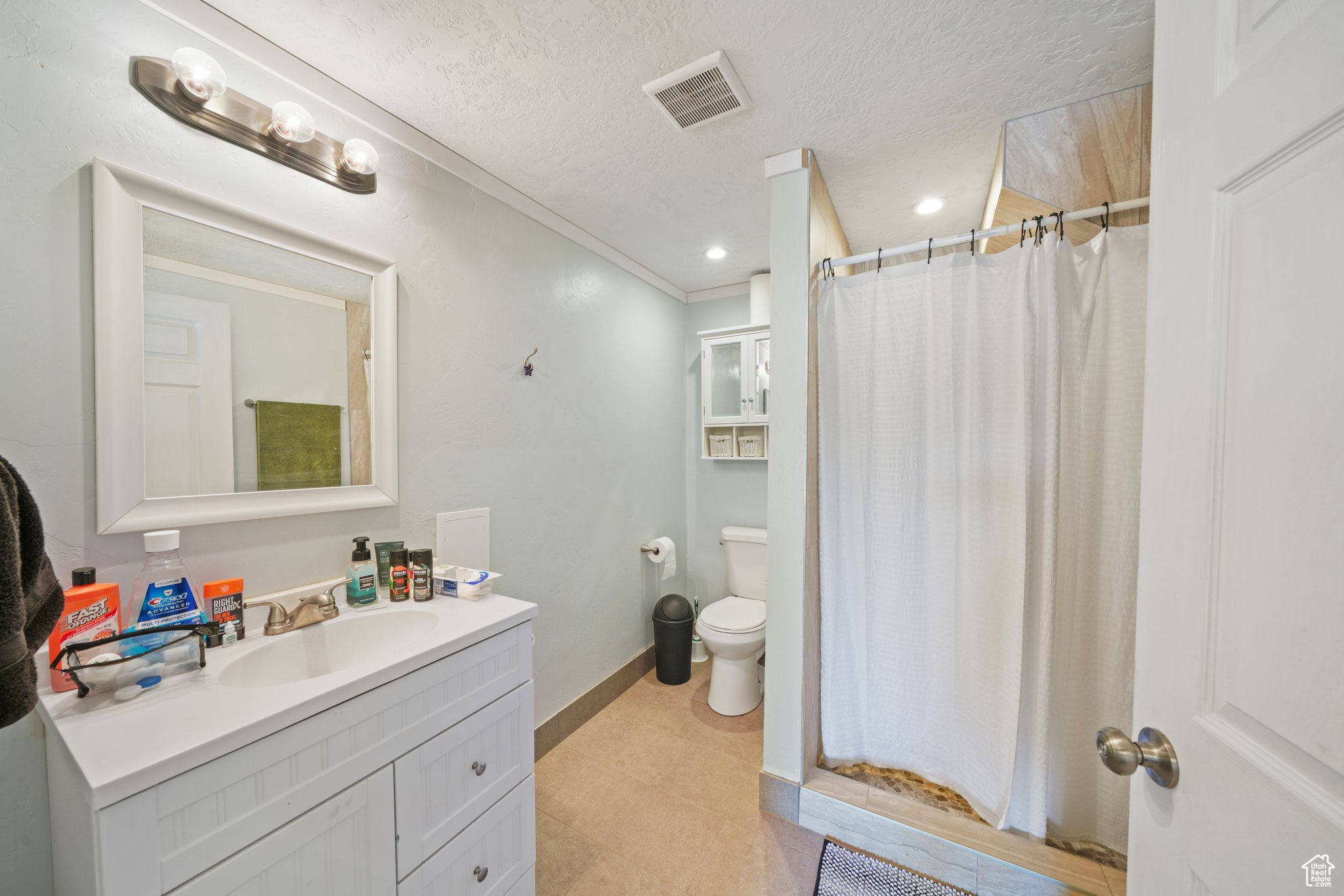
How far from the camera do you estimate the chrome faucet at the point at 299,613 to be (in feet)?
3.56

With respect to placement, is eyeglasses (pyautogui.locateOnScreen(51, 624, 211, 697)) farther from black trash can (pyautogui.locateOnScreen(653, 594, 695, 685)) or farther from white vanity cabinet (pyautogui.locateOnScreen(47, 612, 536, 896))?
black trash can (pyautogui.locateOnScreen(653, 594, 695, 685))

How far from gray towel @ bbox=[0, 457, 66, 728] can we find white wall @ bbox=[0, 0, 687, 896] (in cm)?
28

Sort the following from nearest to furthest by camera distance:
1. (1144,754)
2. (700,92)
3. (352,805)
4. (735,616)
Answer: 1. (1144,754)
2. (352,805)
3. (700,92)
4. (735,616)

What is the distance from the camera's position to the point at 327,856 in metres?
0.82

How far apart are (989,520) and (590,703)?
1.87m

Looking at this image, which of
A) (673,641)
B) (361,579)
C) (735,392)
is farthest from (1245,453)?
(673,641)

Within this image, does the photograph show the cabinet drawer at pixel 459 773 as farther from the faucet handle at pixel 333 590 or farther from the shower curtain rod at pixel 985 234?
the shower curtain rod at pixel 985 234

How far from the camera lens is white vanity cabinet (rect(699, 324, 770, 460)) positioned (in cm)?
256

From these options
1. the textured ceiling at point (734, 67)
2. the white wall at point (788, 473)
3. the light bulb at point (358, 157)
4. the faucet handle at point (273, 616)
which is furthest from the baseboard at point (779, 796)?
the light bulb at point (358, 157)

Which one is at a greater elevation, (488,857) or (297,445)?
(297,445)

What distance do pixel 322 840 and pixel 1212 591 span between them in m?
1.39

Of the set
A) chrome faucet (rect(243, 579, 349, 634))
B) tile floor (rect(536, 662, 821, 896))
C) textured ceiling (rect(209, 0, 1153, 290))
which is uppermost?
textured ceiling (rect(209, 0, 1153, 290))

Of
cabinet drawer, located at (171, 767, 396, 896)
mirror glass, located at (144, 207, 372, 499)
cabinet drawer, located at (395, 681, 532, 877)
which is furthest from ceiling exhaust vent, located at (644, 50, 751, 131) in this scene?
cabinet drawer, located at (171, 767, 396, 896)

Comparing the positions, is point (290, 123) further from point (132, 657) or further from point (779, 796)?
point (779, 796)
